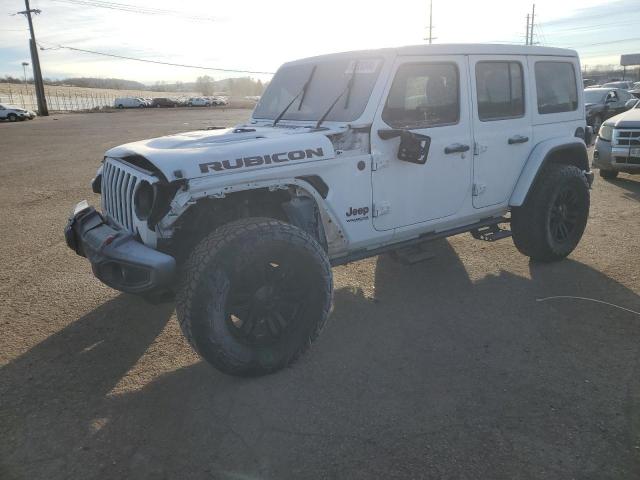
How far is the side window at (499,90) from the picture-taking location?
4.38 m

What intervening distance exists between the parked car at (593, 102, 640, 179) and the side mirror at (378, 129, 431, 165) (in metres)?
6.70

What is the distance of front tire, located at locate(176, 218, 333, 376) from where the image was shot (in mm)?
2996

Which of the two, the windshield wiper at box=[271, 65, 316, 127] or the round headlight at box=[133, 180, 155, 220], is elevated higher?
the windshield wiper at box=[271, 65, 316, 127]

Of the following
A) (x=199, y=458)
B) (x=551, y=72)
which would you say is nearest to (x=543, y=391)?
(x=199, y=458)

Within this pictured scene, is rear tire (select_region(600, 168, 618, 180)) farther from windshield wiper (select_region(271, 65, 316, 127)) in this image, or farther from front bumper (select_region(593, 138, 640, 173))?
windshield wiper (select_region(271, 65, 316, 127))

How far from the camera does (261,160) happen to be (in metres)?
3.23

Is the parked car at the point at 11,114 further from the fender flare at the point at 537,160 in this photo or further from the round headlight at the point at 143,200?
the fender flare at the point at 537,160

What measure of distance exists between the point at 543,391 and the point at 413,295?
1660 mm

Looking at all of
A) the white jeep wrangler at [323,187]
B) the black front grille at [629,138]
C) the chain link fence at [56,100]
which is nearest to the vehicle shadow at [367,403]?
the white jeep wrangler at [323,187]

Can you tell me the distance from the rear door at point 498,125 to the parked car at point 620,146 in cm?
507

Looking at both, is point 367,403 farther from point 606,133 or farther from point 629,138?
point 606,133

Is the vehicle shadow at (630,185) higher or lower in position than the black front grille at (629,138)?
lower

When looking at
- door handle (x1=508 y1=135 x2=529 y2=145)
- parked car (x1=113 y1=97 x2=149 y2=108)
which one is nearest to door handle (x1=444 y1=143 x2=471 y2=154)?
door handle (x1=508 y1=135 x2=529 y2=145)

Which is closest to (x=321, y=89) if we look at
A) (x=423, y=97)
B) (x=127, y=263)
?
(x=423, y=97)
